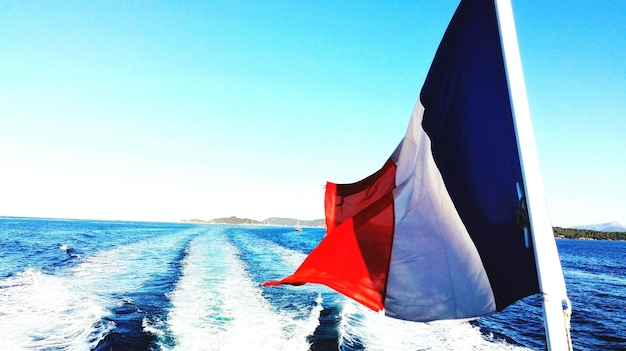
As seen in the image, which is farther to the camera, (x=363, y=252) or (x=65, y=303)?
(x=65, y=303)

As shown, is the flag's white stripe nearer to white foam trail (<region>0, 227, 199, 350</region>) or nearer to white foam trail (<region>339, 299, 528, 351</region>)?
white foam trail (<region>339, 299, 528, 351</region>)

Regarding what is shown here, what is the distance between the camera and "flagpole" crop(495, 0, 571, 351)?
2518 millimetres

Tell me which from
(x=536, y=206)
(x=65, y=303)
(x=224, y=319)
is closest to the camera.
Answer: (x=536, y=206)

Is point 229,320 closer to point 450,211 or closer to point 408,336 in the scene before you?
point 408,336

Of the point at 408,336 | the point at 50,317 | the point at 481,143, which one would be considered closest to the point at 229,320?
the point at 408,336

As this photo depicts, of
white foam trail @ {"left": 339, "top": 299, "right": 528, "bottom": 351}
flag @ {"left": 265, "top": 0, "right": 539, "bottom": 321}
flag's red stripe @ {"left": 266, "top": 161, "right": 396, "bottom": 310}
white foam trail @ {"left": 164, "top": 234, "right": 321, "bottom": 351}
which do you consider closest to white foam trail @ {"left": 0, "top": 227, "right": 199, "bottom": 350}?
white foam trail @ {"left": 164, "top": 234, "right": 321, "bottom": 351}

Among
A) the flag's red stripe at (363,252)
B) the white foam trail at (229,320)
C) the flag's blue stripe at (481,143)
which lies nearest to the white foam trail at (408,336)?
the white foam trail at (229,320)

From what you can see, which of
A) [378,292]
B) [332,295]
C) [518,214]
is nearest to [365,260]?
[378,292]

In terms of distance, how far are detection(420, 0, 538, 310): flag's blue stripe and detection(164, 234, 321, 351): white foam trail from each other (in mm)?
11578

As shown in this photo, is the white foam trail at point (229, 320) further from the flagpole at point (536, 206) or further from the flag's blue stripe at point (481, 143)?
the flagpole at point (536, 206)

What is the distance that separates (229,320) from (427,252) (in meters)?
14.6

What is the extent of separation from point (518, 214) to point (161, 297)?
21.1 meters

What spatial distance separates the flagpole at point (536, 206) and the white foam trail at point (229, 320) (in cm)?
1212

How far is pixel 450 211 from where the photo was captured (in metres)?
3.62
